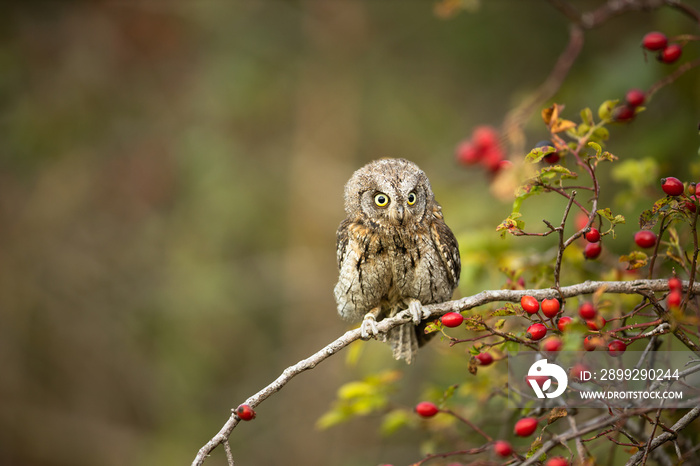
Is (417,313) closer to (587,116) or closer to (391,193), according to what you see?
(391,193)

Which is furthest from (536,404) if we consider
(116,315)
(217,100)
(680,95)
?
(217,100)

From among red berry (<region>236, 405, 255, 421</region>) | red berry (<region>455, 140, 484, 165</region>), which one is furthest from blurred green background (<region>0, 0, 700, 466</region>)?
red berry (<region>236, 405, 255, 421</region>)

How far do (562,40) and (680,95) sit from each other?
3.57 metres

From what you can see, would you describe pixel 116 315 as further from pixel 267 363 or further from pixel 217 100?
pixel 217 100

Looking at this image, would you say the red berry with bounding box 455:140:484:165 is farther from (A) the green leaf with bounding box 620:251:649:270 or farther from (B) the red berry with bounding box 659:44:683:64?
(A) the green leaf with bounding box 620:251:649:270

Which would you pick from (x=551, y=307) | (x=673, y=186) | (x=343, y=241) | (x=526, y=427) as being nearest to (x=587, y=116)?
(x=673, y=186)

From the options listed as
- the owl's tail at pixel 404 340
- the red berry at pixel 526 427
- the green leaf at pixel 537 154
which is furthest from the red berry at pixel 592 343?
the owl's tail at pixel 404 340

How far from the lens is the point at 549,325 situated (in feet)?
5.52

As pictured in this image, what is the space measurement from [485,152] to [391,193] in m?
0.98

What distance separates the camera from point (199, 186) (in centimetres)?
661

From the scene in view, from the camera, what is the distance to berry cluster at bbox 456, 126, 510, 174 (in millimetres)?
2814

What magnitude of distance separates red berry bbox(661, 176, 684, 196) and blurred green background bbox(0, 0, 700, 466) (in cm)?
391

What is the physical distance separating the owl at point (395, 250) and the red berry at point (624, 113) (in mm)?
699

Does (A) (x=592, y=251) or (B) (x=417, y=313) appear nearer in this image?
(A) (x=592, y=251)
